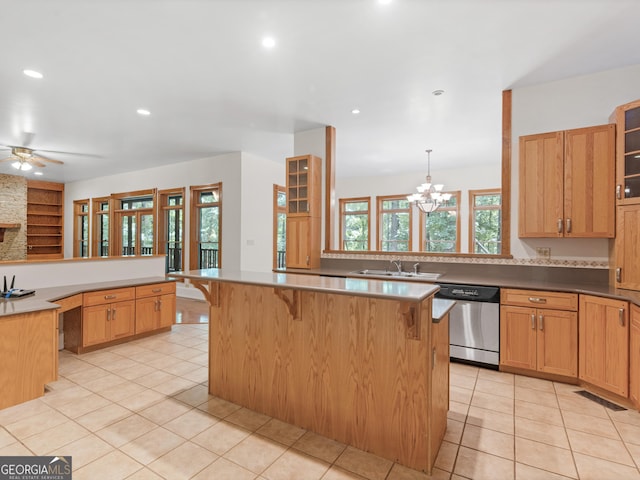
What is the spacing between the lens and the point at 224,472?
1.83 m

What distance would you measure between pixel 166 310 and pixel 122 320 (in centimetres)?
60

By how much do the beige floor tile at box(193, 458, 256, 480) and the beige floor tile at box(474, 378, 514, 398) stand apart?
6.77ft

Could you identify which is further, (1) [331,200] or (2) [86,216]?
(2) [86,216]

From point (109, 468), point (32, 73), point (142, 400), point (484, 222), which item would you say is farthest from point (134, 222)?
point (484, 222)

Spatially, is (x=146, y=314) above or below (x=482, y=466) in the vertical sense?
above

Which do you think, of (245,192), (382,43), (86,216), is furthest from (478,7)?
(86,216)

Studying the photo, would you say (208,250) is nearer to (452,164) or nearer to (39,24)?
(39,24)

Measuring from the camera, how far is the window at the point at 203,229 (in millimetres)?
7102

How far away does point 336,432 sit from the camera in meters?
2.12

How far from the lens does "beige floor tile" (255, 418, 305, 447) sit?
213 cm

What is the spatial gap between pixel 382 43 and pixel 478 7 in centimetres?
76

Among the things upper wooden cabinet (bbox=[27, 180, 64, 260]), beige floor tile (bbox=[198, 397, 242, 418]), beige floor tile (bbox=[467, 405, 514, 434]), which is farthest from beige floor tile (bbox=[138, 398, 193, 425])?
upper wooden cabinet (bbox=[27, 180, 64, 260])

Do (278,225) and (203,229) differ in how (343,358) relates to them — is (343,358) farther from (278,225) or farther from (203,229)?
(203,229)

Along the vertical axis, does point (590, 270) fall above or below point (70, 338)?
above
